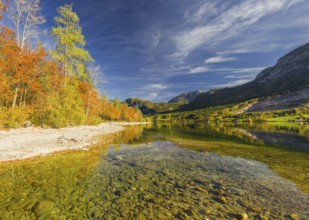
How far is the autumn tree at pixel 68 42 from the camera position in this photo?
3781cm

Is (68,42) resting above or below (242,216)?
above

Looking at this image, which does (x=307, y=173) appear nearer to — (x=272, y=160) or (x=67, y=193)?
(x=272, y=160)

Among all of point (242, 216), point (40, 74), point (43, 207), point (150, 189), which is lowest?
point (242, 216)

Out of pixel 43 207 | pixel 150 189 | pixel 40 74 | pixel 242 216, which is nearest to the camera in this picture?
pixel 242 216

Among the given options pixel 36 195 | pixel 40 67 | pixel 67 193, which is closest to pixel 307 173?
pixel 67 193

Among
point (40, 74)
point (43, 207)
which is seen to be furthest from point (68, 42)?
point (43, 207)

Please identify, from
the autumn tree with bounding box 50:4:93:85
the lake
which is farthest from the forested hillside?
the lake

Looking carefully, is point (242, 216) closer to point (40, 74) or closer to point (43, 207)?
point (43, 207)

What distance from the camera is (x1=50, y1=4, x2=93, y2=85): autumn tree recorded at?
124ft

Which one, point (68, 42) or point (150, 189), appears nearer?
point (150, 189)

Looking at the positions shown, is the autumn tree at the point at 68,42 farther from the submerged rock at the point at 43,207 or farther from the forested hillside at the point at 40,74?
the submerged rock at the point at 43,207

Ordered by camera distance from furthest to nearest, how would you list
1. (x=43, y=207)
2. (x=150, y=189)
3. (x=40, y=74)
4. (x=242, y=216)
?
1. (x=40, y=74)
2. (x=150, y=189)
3. (x=43, y=207)
4. (x=242, y=216)

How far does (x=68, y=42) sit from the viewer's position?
39125 mm

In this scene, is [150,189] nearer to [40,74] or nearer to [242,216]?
[242,216]
